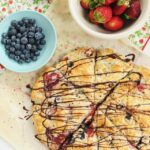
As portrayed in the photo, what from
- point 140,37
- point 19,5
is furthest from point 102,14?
point 19,5

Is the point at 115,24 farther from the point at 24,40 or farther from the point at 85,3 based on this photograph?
the point at 24,40

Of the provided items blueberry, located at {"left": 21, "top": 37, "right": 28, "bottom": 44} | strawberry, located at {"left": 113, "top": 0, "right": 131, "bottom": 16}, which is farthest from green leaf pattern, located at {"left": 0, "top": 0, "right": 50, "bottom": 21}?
strawberry, located at {"left": 113, "top": 0, "right": 131, "bottom": 16}

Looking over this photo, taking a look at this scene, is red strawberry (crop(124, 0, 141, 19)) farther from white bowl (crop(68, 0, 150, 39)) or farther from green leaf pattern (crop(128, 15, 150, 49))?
green leaf pattern (crop(128, 15, 150, 49))

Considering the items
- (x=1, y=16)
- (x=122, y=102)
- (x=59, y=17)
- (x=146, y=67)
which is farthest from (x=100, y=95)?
(x=1, y=16)

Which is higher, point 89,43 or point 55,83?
point 89,43

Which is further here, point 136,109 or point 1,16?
point 1,16

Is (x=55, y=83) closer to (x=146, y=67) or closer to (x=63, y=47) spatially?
(x=63, y=47)

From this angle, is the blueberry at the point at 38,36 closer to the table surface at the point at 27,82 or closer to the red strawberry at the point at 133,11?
the table surface at the point at 27,82
